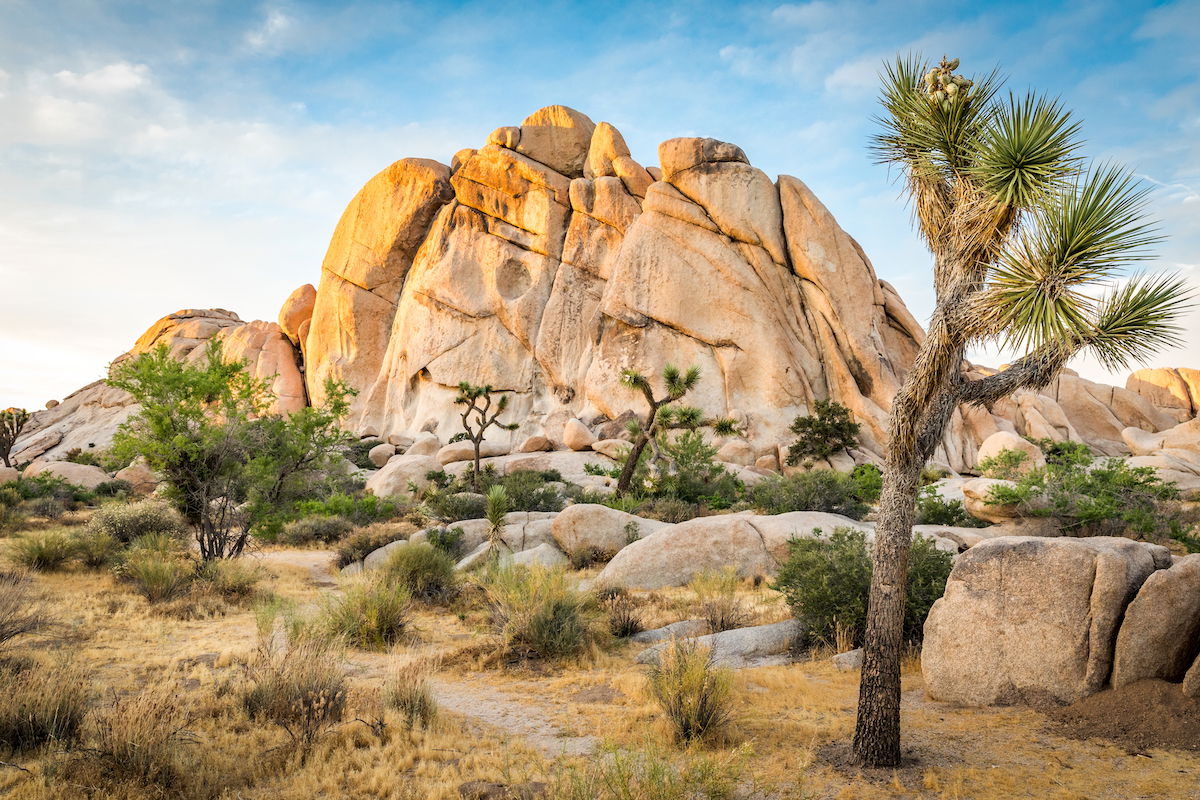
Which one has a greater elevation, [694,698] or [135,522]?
[135,522]

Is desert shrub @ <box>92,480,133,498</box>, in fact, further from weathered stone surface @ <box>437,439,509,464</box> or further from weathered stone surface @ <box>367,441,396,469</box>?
weathered stone surface @ <box>437,439,509,464</box>

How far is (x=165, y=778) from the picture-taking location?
4527mm

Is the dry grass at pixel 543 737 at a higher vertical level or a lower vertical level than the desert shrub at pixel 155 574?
lower

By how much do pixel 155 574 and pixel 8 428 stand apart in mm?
42637

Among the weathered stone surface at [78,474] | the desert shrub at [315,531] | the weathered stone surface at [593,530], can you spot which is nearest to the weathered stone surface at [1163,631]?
the weathered stone surface at [593,530]

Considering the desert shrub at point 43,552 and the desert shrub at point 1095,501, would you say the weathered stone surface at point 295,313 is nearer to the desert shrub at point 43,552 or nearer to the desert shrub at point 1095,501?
the desert shrub at point 43,552

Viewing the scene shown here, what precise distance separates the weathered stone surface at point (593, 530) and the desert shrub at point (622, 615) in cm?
412

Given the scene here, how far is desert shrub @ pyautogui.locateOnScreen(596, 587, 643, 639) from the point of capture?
930 centimetres

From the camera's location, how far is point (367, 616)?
29.5 feet

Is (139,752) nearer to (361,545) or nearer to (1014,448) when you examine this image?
(361,545)

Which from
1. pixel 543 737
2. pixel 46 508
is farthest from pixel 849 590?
pixel 46 508

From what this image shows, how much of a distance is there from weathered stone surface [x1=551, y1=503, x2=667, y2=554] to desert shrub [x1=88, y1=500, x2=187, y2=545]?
859 cm

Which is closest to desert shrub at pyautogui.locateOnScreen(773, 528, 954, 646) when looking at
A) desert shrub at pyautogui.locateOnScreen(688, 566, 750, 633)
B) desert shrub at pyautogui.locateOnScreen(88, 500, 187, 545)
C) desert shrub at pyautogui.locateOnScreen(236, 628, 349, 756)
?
desert shrub at pyautogui.locateOnScreen(688, 566, 750, 633)

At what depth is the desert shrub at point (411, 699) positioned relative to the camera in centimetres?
604
